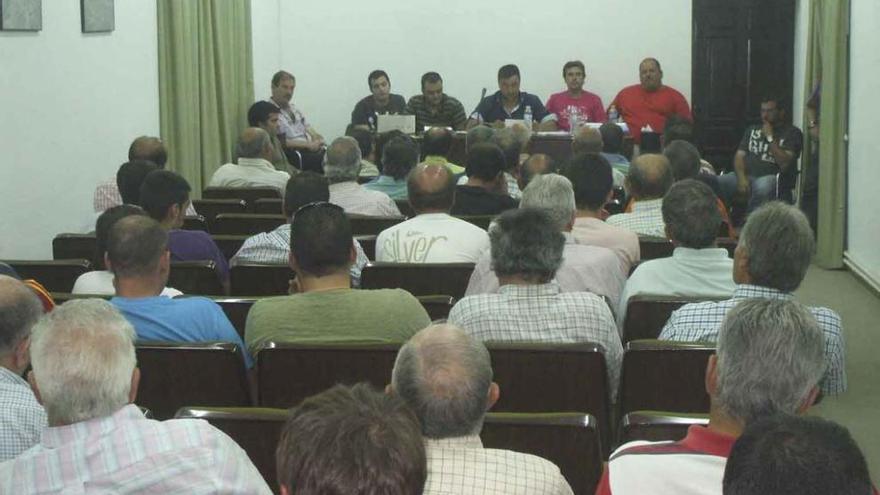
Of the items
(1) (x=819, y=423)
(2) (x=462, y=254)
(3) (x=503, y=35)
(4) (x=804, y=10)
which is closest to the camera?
(1) (x=819, y=423)

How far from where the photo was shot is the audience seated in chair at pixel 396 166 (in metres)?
7.14

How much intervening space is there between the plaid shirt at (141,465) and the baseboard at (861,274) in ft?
18.9

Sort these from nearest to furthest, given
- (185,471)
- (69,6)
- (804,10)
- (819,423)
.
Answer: (819,423) < (185,471) < (69,6) < (804,10)

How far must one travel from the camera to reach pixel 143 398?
3227 mm

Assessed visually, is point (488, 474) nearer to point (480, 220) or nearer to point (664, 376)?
point (664, 376)

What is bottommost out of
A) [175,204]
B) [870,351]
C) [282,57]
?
[870,351]

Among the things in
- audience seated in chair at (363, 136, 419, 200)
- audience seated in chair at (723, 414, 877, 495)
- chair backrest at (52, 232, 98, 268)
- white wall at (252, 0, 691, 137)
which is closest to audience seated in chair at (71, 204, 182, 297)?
chair backrest at (52, 232, 98, 268)

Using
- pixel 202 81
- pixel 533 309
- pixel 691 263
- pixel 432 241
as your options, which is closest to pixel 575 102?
pixel 202 81

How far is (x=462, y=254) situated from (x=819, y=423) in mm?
3368

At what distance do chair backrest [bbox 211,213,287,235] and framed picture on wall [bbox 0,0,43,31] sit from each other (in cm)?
159

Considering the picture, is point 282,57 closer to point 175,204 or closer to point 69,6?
point 69,6

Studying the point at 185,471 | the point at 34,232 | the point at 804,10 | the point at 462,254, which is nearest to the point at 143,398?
the point at 185,471

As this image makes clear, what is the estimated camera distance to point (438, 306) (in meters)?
3.73

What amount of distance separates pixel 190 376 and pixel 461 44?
858cm
